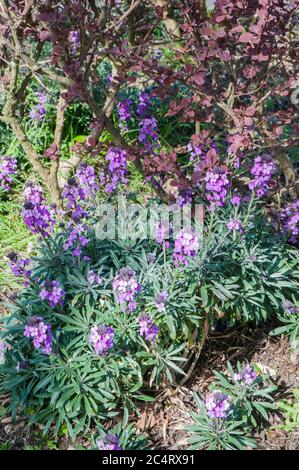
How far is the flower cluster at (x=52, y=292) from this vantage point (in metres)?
3.07

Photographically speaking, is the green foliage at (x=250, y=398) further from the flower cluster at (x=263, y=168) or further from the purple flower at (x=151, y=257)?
the flower cluster at (x=263, y=168)

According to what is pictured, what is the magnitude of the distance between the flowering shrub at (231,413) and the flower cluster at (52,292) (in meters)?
0.88

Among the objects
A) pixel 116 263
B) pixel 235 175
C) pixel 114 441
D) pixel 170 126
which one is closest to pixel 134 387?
pixel 114 441

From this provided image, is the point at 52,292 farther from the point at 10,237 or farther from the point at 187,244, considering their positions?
the point at 10,237

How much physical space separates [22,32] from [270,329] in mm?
2414

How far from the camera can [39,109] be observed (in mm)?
4926

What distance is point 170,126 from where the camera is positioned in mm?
5188

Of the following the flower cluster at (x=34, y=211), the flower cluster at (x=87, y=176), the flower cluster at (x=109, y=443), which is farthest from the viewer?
the flower cluster at (x=87, y=176)

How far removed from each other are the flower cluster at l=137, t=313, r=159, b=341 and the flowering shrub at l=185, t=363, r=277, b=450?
40cm

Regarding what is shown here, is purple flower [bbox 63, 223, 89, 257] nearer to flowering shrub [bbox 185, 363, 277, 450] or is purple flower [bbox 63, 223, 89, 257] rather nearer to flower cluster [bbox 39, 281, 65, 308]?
flower cluster [bbox 39, 281, 65, 308]

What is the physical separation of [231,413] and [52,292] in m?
1.07

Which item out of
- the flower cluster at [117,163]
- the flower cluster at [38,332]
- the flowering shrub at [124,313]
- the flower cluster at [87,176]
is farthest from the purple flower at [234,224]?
the flower cluster at [38,332]

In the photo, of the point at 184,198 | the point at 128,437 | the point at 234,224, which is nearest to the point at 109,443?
the point at 128,437

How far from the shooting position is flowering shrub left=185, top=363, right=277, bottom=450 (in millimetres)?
2904
